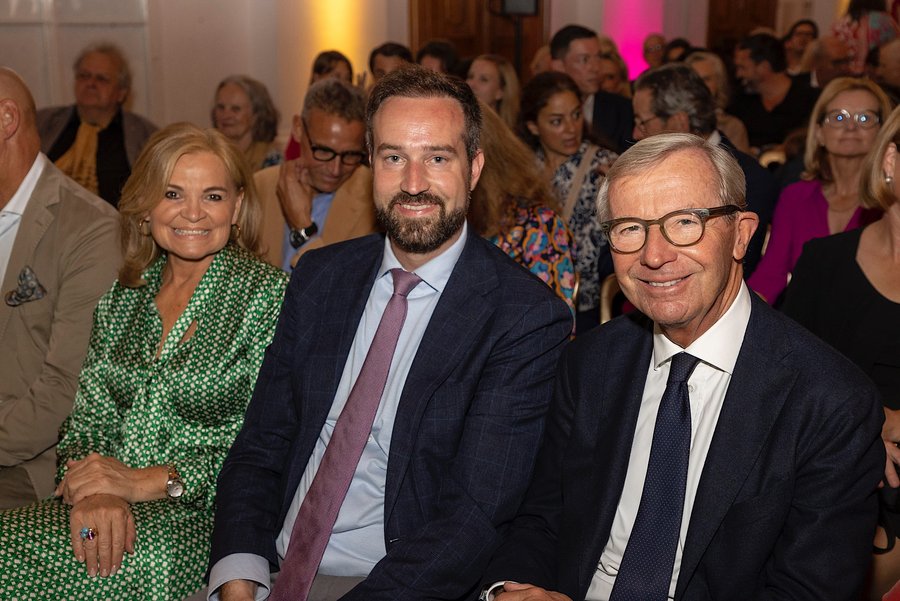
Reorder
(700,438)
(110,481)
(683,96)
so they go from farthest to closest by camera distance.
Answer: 1. (683,96)
2. (110,481)
3. (700,438)

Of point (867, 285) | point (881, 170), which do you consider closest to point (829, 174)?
point (881, 170)

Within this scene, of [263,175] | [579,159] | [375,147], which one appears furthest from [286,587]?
[579,159]

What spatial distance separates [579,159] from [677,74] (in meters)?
0.58

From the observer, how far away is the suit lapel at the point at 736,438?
1662 millimetres

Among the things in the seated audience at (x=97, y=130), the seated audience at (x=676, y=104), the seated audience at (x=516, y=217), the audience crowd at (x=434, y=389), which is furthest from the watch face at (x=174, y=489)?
the seated audience at (x=97, y=130)

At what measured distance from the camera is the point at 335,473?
6.55 ft

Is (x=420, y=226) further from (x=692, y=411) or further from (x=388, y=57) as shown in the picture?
(x=388, y=57)

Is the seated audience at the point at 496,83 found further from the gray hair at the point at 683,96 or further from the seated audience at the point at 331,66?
the gray hair at the point at 683,96

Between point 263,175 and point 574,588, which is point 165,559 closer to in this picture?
point 574,588

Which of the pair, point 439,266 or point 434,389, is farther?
point 439,266

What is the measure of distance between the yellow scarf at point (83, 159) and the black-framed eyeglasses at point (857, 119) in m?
3.69

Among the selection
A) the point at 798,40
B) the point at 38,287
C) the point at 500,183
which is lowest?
the point at 38,287

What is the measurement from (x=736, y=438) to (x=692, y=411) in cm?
11

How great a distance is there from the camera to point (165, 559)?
85.0 inches
